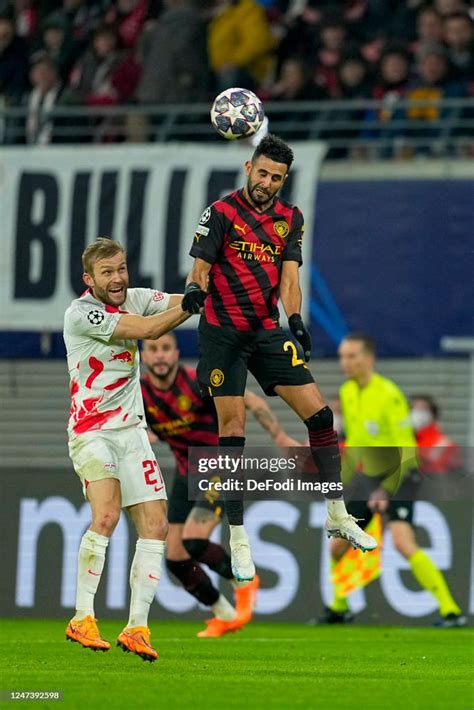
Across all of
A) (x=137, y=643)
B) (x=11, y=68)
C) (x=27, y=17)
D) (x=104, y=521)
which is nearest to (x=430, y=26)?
(x=11, y=68)

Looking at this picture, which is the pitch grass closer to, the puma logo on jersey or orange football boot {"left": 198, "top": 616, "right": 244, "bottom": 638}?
orange football boot {"left": 198, "top": 616, "right": 244, "bottom": 638}

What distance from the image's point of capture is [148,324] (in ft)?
31.0

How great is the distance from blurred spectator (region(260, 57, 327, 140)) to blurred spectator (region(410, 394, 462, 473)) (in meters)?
3.28

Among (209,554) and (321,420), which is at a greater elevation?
(321,420)

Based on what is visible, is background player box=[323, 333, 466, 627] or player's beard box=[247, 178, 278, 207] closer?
player's beard box=[247, 178, 278, 207]

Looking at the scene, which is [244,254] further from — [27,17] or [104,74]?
[27,17]

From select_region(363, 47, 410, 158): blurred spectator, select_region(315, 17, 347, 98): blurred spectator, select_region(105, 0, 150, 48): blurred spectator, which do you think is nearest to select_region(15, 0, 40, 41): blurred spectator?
select_region(105, 0, 150, 48): blurred spectator

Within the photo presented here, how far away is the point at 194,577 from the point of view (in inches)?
484

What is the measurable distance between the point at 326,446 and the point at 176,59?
8.47 meters

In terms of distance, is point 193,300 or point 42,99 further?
point 42,99

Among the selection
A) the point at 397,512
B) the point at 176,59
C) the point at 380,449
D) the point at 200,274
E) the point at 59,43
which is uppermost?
the point at 59,43

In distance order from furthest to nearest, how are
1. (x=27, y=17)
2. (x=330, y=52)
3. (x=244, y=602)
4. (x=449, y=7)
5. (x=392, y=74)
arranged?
(x=27, y=17)
(x=330, y=52)
(x=392, y=74)
(x=449, y=7)
(x=244, y=602)

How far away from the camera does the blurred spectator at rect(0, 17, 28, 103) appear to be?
1896cm

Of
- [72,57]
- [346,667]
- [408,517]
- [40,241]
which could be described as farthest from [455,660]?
→ [72,57]
